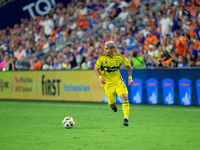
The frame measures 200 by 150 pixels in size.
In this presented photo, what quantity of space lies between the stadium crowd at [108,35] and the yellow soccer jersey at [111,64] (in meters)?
5.97

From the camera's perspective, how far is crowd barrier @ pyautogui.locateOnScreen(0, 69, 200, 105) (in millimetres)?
15524

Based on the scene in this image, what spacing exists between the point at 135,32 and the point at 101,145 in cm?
1351

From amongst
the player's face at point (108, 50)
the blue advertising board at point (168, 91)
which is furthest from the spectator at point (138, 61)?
the player's face at point (108, 50)

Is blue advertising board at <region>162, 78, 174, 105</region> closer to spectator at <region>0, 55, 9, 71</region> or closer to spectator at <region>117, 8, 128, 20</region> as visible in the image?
spectator at <region>117, 8, 128, 20</region>

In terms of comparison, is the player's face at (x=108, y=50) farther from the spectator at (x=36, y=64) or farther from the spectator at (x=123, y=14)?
the spectator at (x=123, y=14)

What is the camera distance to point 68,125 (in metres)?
9.23

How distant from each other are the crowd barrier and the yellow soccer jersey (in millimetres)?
5781

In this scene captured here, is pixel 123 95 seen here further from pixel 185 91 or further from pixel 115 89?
pixel 185 91

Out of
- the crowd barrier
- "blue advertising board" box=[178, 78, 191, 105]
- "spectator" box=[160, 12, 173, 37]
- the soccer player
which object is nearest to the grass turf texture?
the soccer player

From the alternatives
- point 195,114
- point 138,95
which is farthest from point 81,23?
point 195,114

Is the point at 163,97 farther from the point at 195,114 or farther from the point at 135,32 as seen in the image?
the point at 135,32

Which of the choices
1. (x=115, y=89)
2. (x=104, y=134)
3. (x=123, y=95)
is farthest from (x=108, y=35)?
(x=104, y=134)

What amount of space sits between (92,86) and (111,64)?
24.8 feet

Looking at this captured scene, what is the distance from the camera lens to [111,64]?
34.0ft
